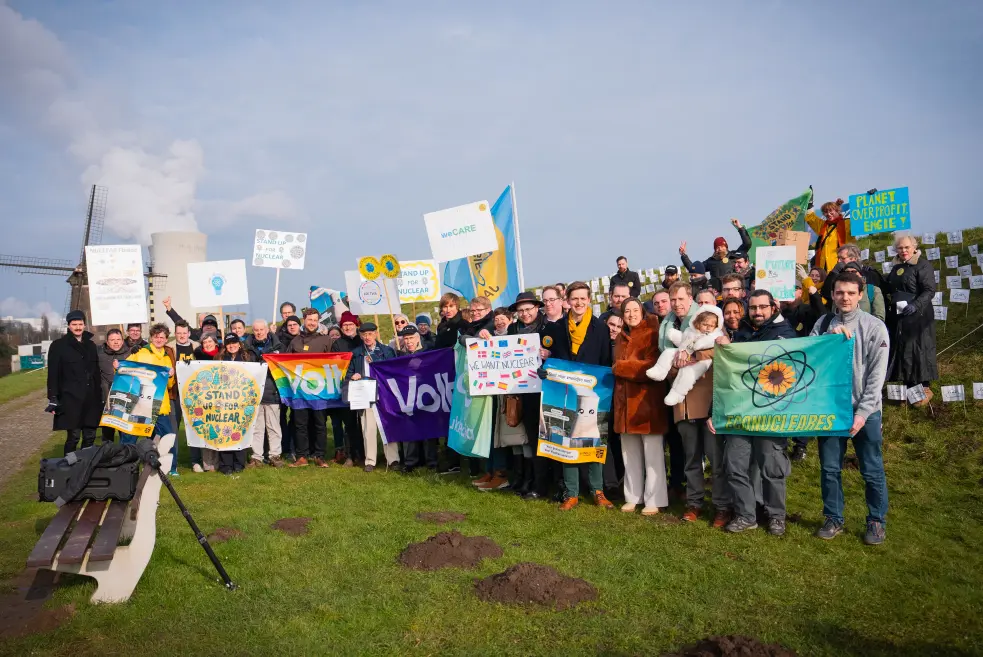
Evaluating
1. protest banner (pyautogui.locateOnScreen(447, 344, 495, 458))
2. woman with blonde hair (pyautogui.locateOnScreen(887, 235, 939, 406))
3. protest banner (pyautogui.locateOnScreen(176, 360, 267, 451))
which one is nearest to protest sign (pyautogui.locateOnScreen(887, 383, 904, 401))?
woman with blonde hair (pyautogui.locateOnScreen(887, 235, 939, 406))

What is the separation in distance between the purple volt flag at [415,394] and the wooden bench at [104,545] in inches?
173

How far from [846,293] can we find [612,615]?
3.64m

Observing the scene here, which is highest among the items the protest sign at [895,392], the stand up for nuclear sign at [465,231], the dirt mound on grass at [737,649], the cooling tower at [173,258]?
the cooling tower at [173,258]

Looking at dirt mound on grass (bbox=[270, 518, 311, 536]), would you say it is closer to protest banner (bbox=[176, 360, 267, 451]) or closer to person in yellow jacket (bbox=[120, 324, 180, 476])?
person in yellow jacket (bbox=[120, 324, 180, 476])

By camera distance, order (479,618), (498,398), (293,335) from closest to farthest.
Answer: (479,618) → (498,398) → (293,335)

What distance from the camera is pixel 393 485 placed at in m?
8.96

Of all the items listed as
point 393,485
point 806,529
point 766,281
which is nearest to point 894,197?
point 766,281

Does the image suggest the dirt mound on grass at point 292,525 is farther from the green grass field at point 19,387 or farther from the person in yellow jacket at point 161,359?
the green grass field at point 19,387

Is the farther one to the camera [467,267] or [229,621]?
[467,267]

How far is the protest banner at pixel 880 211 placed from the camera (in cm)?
1270

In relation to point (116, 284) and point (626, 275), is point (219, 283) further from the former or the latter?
point (626, 275)

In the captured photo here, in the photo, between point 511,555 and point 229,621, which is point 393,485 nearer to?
point 511,555

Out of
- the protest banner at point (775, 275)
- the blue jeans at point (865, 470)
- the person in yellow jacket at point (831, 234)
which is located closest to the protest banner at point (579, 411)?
the blue jeans at point (865, 470)

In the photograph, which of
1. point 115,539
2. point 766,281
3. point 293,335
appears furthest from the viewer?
point 293,335
